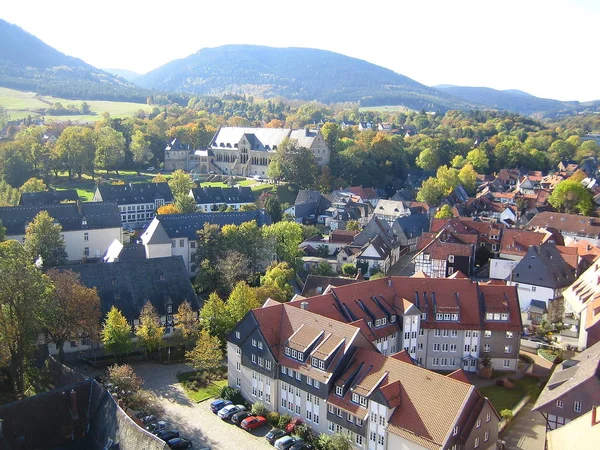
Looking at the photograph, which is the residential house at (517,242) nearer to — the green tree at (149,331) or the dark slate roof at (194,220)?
the dark slate roof at (194,220)

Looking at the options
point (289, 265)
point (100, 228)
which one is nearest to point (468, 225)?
point (289, 265)

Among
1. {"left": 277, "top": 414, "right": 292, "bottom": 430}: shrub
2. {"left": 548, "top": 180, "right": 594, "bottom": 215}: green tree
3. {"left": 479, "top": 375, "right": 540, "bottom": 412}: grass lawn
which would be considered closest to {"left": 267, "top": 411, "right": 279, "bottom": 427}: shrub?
{"left": 277, "top": 414, "right": 292, "bottom": 430}: shrub

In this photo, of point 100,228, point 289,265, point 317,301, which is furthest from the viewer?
point 100,228

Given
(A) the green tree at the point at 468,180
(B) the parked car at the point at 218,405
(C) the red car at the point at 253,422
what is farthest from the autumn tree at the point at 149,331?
(A) the green tree at the point at 468,180

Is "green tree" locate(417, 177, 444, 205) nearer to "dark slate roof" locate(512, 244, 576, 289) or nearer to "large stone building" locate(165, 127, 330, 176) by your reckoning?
"large stone building" locate(165, 127, 330, 176)

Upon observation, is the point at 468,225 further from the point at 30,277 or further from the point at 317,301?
the point at 30,277

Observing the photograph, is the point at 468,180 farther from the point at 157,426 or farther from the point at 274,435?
the point at 157,426
